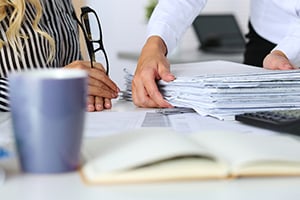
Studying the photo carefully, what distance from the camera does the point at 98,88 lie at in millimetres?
1246

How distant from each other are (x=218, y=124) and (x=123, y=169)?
36 cm

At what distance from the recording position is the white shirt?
1.41 meters

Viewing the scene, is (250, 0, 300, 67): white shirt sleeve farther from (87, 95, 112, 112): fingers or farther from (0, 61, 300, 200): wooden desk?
(0, 61, 300, 200): wooden desk

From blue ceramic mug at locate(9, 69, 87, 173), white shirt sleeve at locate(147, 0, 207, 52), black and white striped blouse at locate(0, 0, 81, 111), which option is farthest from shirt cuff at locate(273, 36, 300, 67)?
blue ceramic mug at locate(9, 69, 87, 173)

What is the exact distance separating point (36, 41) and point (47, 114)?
916 millimetres

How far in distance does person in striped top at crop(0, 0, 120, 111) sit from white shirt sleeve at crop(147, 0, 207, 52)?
0.60 feet

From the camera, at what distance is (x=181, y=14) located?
152cm

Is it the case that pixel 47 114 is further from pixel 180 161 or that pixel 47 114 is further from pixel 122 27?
pixel 122 27

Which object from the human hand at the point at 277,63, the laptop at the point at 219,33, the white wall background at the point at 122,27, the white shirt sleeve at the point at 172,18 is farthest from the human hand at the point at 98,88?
the white wall background at the point at 122,27

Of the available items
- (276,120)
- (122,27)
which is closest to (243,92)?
(276,120)

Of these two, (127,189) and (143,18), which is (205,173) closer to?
(127,189)

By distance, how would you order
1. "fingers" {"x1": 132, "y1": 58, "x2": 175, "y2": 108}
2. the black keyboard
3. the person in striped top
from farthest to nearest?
the person in striped top, "fingers" {"x1": 132, "y1": 58, "x2": 175, "y2": 108}, the black keyboard

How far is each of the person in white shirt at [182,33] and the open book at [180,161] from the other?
502mm

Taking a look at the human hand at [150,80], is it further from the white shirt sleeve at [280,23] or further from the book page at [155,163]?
the book page at [155,163]
